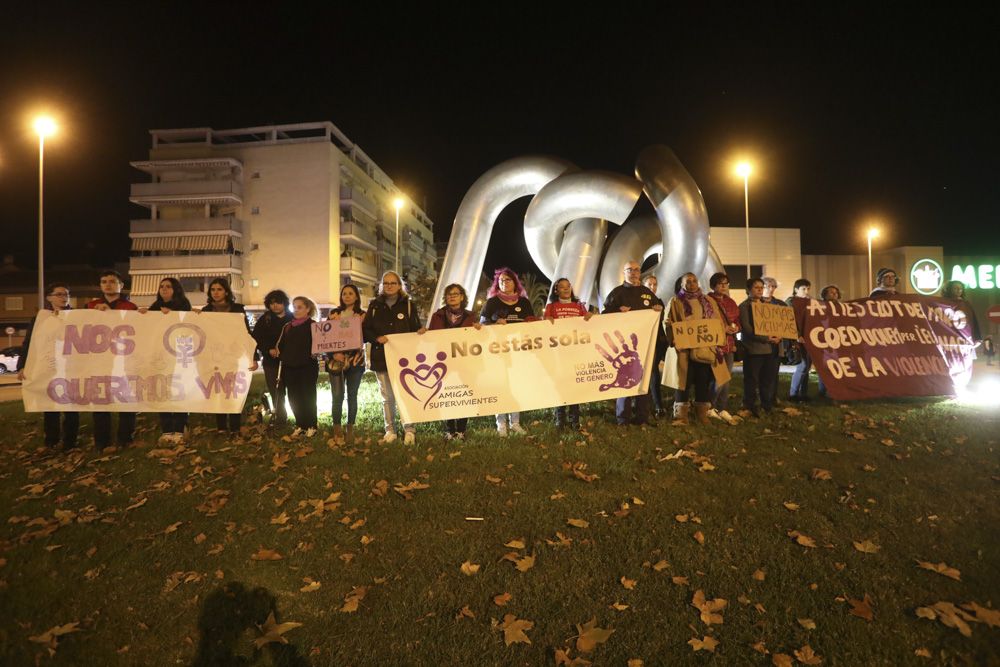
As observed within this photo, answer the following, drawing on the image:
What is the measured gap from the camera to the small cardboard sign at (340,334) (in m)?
6.71

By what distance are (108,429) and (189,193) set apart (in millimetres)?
49846

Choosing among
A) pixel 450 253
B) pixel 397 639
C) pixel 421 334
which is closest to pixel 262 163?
pixel 450 253

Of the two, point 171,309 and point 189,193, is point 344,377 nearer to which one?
point 171,309

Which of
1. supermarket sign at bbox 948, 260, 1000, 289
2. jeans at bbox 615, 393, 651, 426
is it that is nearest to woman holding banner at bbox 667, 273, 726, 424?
jeans at bbox 615, 393, 651, 426

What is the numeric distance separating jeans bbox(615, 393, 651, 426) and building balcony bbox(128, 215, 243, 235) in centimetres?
4944

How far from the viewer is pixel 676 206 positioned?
8.98 metres

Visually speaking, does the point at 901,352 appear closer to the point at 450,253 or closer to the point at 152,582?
the point at 450,253

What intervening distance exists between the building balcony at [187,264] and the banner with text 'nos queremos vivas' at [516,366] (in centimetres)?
4756

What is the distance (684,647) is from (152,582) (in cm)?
329

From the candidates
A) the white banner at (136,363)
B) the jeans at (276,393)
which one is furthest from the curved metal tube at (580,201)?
the white banner at (136,363)

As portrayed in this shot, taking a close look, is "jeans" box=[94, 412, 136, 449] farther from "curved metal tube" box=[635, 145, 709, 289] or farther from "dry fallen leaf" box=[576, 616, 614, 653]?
"curved metal tube" box=[635, 145, 709, 289]

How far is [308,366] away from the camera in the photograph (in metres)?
6.95

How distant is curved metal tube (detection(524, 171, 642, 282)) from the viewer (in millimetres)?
9164

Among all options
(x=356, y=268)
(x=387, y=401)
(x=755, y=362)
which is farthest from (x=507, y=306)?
(x=356, y=268)
